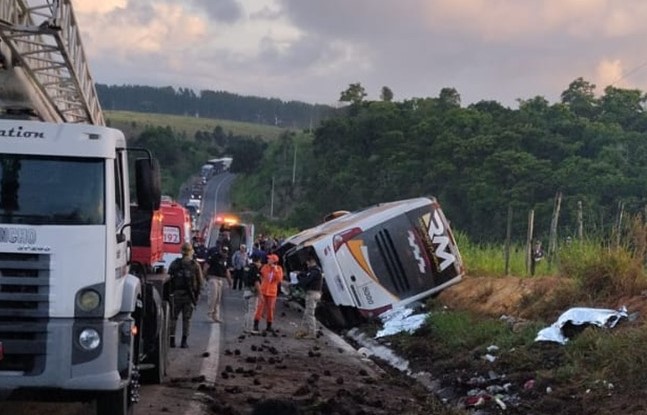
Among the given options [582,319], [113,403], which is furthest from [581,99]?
[113,403]

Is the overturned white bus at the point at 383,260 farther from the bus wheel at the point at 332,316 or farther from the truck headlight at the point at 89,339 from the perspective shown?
the truck headlight at the point at 89,339

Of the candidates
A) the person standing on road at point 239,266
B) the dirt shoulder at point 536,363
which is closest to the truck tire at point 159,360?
the dirt shoulder at point 536,363

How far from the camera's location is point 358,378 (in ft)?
51.1

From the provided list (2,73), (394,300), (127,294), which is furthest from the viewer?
(394,300)

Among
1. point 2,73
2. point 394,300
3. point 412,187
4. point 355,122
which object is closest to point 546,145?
point 412,187

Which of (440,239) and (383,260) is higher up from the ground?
(440,239)

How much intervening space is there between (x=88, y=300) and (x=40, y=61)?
4400 mm

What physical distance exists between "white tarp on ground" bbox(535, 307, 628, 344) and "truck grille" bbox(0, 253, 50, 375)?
855cm

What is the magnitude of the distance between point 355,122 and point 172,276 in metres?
40.4

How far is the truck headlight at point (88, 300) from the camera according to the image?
28.1ft

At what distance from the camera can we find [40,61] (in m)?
12.0

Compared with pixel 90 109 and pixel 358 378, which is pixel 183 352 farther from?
pixel 90 109

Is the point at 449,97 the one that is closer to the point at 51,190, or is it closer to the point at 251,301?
the point at 251,301

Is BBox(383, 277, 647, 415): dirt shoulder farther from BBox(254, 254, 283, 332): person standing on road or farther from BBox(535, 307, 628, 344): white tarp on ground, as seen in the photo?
BBox(254, 254, 283, 332): person standing on road
